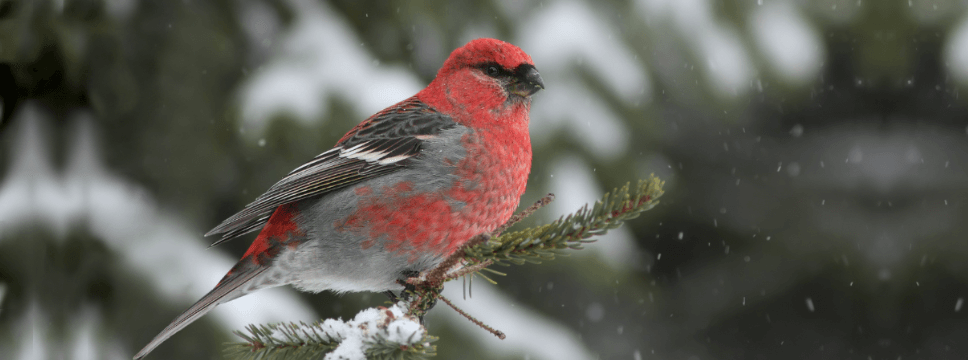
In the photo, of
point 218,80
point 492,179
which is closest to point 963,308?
point 492,179

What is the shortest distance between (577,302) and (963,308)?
133 inches

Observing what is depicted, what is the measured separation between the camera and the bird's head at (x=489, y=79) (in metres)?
2.27

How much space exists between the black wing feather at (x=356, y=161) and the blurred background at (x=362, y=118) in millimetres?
870

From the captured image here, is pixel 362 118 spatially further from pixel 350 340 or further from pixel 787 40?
pixel 787 40

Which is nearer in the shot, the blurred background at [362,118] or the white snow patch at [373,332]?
the white snow patch at [373,332]

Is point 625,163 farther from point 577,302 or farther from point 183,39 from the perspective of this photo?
point 183,39

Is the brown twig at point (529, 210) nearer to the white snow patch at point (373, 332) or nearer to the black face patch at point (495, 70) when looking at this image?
the white snow patch at point (373, 332)

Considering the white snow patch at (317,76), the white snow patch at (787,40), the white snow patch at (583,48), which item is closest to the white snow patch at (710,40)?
the white snow patch at (787,40)

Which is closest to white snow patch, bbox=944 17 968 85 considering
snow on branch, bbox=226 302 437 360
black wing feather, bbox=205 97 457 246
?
black wing feather, bbox=205 97 457 246

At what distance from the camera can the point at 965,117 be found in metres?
4.82

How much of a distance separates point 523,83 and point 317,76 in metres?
1.46

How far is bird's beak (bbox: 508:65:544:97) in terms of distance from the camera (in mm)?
2244

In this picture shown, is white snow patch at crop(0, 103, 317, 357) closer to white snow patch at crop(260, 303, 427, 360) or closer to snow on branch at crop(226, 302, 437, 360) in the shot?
snow on branch at crop(226, 302, 437, 360)

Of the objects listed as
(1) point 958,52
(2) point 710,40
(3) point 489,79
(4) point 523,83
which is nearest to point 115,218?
(3) point 489,79
